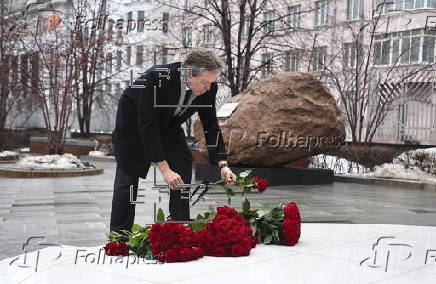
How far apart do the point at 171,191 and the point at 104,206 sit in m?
4.62

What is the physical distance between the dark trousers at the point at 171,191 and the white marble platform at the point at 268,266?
33 cm

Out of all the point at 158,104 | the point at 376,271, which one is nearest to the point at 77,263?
the point at 158,104

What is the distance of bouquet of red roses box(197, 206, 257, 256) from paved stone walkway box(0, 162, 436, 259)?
0.59 meters

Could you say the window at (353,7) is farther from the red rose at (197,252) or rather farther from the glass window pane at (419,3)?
the red rose at (197,252)

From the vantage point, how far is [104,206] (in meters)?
9.29

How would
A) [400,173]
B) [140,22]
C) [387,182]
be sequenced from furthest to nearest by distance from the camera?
1. [140,22]
2. [400,173]
3. [387,182]

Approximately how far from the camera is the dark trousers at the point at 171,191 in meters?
4.93

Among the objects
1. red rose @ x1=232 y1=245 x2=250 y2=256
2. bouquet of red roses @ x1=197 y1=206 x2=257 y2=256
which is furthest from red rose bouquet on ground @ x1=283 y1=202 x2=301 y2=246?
red rose @ x1=232 y1=245 x2=250 y2=256

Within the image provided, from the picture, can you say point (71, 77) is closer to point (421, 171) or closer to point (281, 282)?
point (421, 171)

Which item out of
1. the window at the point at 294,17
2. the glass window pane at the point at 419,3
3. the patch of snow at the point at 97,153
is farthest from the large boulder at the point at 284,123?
the glass window pane at the point at 419,3

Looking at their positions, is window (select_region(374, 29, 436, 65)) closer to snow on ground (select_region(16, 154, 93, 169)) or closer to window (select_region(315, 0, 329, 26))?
window (select_region(315, 0, 329, 26))

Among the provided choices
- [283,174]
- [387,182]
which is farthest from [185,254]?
[387,182]

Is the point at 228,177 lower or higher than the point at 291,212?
higher

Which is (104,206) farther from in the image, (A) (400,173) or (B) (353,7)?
(B) (353,7)
